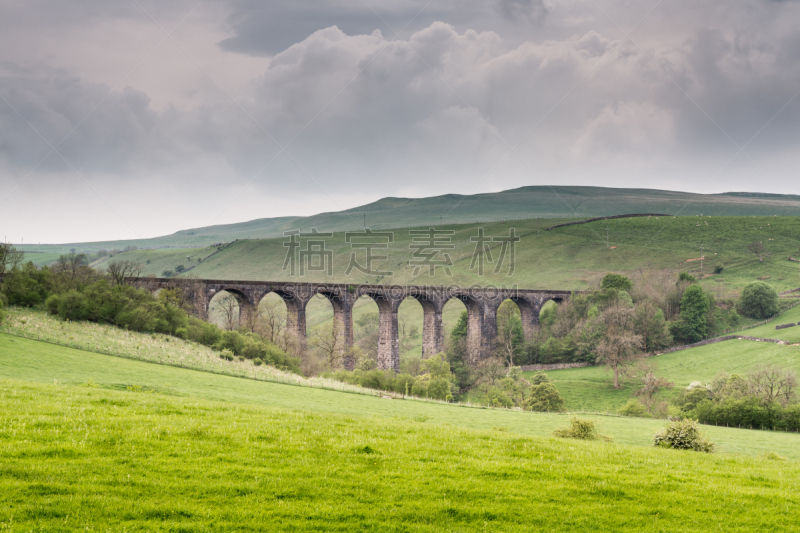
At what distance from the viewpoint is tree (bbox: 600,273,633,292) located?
3007 inches

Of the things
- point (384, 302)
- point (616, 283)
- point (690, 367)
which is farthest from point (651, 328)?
point (384, 302)

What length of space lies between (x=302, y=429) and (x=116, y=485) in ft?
16.1

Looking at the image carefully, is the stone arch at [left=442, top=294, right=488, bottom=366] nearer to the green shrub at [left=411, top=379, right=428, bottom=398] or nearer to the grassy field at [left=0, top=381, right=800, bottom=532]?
the green shrub at [left=411, top=379, right=428, bottom=398]

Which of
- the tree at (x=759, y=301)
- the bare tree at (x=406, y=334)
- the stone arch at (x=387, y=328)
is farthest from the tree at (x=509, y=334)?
the tree at (x=759, y=301)

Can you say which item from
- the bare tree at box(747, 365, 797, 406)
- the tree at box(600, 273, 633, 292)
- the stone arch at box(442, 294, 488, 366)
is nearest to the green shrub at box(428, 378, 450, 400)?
the bare tree at box(747, 365, 797, 406)

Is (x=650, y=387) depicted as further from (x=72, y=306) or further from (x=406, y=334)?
(x=406, y=334)

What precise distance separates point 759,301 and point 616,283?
18.0m

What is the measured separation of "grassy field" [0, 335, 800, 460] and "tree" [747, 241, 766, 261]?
90.9m

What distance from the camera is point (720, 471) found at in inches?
428

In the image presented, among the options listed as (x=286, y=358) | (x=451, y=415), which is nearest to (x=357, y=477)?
(x=451, y=415)

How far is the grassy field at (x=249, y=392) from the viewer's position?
19.7 m

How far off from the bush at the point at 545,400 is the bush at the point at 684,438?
2687 centimetres

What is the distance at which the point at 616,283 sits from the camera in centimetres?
7650

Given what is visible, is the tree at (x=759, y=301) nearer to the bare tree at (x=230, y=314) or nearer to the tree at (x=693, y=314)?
the tree at (x=693, y=314)
